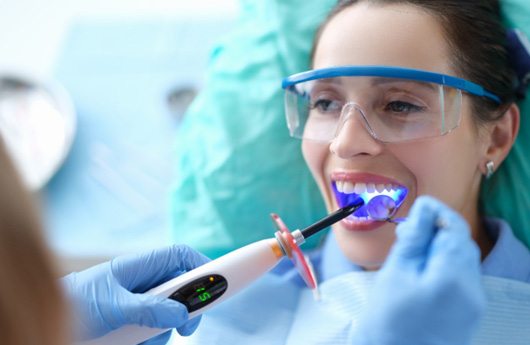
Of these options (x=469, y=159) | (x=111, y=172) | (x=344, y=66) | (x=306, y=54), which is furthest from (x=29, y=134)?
(x=469, y=159)

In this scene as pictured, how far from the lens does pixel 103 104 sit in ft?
7.61

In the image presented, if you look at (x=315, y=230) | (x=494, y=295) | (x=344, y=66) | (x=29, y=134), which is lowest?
(x=494, y=295)

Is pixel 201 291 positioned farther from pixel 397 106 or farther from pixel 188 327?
pixel 397 106

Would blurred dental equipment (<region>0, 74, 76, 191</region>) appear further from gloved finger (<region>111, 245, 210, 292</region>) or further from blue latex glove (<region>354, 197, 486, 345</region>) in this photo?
blue latex glove (<region>354, 197, 486, 345</region>)

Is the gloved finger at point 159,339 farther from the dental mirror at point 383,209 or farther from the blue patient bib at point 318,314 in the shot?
the dental mirror at point 383,209

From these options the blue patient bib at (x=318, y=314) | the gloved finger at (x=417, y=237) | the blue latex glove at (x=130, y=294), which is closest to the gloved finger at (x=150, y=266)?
the blue latex glove at (x=130, y=294)

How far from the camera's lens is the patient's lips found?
4.16 feet

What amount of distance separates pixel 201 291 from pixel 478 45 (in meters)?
0.83

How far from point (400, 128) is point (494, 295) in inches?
17.1

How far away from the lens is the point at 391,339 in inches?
36.9

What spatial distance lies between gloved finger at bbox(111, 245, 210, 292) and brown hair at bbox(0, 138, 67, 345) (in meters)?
0.53

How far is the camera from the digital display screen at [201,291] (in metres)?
1.10

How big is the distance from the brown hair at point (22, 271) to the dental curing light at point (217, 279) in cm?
46

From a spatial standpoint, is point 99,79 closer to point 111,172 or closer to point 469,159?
point 111,172
